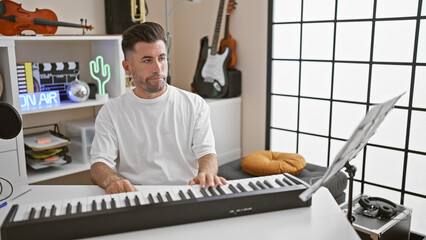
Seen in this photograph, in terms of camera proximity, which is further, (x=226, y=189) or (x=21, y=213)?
(x=226, y=189)

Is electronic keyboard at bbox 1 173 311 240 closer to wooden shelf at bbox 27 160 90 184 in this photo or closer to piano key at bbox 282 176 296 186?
piano key at bbox 282 176 296 186

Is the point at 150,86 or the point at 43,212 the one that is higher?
the point at 150,86

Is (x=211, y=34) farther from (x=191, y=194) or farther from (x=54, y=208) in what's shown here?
(x=54, y=208)

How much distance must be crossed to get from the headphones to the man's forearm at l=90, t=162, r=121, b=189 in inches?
54.0

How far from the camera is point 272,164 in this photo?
2795 mm

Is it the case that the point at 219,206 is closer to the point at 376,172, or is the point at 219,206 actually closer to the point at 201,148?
the point at 201,148

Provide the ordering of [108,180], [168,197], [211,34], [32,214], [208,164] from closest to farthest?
[32,214] → [168,197] → [108,180] → [208,164] → [211,34]

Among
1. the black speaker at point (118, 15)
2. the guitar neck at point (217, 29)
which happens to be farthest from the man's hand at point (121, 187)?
the guitar neck at point (217, 29)

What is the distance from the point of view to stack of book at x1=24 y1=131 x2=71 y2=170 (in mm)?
2754

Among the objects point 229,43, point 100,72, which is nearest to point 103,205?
point 100,72

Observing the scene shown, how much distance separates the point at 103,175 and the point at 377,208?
149cm

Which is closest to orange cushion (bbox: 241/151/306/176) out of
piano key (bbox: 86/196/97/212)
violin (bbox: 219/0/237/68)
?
violin (bbox: 219/0/237/68)

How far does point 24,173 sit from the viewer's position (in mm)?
2627

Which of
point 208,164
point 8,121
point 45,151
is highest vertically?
point 8,121
